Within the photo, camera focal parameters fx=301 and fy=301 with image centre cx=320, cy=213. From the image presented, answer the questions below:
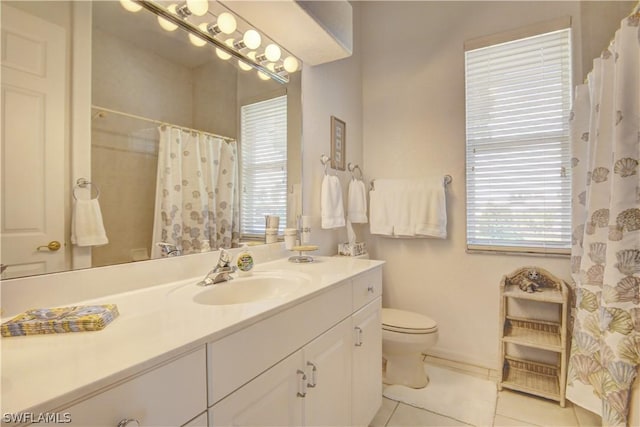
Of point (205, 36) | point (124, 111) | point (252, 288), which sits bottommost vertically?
point (252, 288)

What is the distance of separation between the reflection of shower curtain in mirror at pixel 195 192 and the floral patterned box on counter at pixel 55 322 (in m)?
0.39

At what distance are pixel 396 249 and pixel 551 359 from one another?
3.82ft

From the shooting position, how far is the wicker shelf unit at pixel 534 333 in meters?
1.71

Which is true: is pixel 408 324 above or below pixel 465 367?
above

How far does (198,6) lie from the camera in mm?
1231

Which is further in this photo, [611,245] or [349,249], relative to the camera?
[349,249]

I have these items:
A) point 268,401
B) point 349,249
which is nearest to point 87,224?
point 268,401

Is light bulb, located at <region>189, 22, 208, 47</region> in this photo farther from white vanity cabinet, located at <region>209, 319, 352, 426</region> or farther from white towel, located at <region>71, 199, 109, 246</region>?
white vanity cabinet, located at <region>209, 319, 352, 426</region>

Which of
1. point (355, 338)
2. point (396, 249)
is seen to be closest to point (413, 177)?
point (396, 249)

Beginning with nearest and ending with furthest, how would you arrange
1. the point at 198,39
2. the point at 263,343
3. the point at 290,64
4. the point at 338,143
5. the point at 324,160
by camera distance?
the point at 263,343
the point at 198,39
the point at 290,64
the point at 324,160
the point at 338,143

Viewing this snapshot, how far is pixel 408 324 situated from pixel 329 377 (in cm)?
85

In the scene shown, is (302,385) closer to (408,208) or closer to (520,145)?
(408,208)

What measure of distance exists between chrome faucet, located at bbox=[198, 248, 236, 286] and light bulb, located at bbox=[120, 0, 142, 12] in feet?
3.01

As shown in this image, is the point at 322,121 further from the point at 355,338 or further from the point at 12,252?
the point at 12,252
